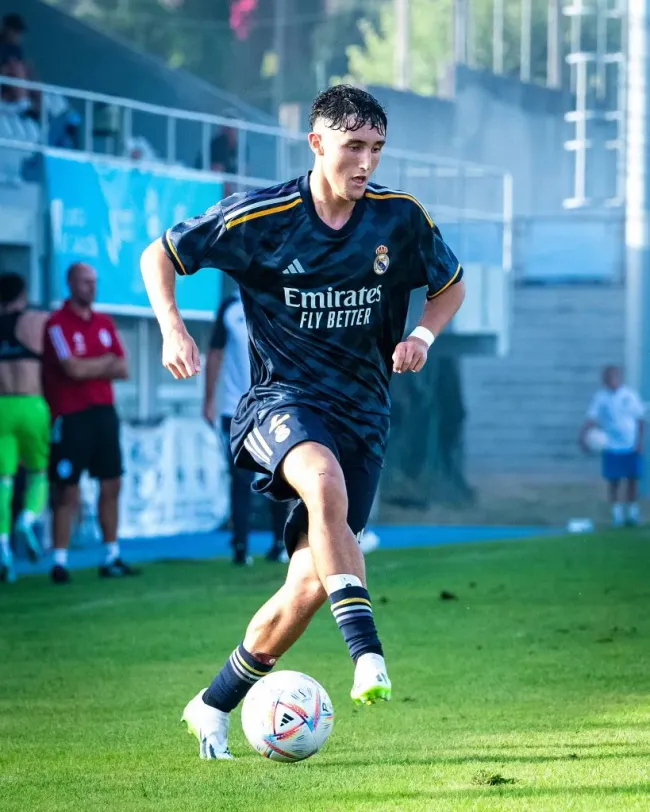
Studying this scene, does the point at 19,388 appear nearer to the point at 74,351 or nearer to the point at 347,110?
the point at 74,351

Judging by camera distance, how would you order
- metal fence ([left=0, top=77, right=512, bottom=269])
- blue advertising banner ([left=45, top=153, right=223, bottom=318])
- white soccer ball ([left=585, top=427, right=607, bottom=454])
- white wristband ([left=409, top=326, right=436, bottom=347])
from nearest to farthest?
white wristband ([left=409, top=326, right=436, bottom=347]), blue advertising banner ([left=45, top=153, right=223, bottom=318]), metal fence ([left=0, top=77, right=512, bottom=269]), white soccer ball ([left=585, top=427, right=607, bottom=454])

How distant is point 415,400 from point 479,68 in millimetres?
9614

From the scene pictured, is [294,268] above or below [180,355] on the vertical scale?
above

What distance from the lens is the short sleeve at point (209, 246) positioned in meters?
5.19

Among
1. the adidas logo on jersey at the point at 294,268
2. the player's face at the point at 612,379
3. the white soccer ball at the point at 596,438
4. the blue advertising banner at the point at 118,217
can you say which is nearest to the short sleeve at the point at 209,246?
the adidas logo on jersey at the point at 294,268

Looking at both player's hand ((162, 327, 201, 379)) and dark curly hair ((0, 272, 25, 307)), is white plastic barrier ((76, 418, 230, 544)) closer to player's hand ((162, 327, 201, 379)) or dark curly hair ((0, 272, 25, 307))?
dark curly hair ((0, 272, 25, 307))

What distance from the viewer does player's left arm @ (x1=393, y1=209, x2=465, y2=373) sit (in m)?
5.30

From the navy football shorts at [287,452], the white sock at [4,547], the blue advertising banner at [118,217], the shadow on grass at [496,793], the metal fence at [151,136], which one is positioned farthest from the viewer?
the metal fence at [151,136]

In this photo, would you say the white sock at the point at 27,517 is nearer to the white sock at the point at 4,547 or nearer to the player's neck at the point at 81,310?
the white sock at the point at 4,547

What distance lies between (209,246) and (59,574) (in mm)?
6629

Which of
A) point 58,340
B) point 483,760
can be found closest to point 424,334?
point 483,760

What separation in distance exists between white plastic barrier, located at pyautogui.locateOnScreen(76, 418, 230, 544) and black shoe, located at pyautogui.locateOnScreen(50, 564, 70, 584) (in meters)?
3.42

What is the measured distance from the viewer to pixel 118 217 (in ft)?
49.5

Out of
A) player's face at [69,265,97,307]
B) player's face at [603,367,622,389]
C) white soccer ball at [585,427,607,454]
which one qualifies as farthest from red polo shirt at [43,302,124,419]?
player's face at [603,367,622,389]
